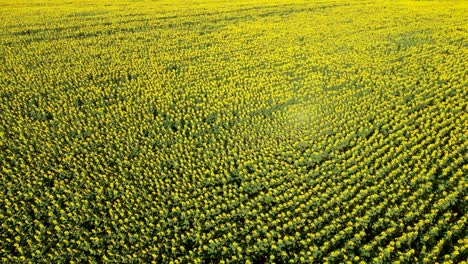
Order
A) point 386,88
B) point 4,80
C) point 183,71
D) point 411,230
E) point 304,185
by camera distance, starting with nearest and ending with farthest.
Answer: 1. point 411,230
2. point 304,185
3. point 386,88
4. point 4,80
5. point 183,71

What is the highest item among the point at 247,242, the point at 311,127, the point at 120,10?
the point at 120,10

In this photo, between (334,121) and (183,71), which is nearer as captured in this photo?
(334,121)

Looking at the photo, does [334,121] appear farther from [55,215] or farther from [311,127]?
[55,215]

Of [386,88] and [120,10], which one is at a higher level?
[120,10]

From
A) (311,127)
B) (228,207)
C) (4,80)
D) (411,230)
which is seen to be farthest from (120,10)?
(411,230)

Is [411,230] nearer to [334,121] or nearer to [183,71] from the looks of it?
[334,121]

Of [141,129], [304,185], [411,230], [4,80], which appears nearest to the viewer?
[411,230]
